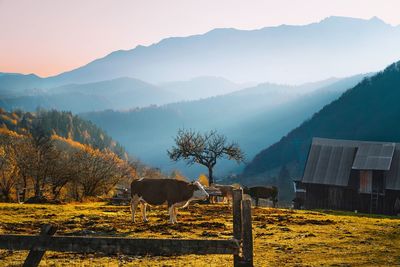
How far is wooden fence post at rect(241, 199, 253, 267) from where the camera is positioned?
36.8ft

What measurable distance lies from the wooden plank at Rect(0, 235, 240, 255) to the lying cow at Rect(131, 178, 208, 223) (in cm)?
1619

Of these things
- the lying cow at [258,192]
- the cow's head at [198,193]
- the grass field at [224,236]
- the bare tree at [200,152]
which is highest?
the bare tree at [200,152]

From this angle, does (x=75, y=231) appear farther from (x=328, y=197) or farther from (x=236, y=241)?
(x=328, y=197)

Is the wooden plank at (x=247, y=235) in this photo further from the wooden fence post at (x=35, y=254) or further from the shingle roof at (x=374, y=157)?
the shingle roof at (x=374, y=157)

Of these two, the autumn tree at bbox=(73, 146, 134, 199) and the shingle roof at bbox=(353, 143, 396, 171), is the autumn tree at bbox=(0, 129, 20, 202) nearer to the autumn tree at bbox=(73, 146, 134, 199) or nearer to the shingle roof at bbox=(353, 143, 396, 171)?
the autumn tree at bbox=(73, 146, 134, 199)

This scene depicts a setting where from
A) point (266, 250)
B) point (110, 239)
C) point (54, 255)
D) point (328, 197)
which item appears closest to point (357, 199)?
point (328, 197)

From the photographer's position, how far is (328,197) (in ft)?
228

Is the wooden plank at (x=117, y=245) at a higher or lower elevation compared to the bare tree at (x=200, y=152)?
lower

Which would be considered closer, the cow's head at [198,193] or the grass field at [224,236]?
the grass field at [224,236]

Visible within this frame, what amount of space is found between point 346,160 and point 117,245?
210 ft

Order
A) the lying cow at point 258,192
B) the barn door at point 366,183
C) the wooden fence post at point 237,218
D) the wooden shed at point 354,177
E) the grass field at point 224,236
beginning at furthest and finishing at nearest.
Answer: the barn door at point 366,183
the wooden shed at point 354,177
the lying cow at point 258,192
the grass field at point 224,236
the wooden fence post at point 237,218

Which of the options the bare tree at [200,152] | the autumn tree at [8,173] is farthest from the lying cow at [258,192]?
the autumn tree at [8,173]

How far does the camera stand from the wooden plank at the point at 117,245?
417 inches

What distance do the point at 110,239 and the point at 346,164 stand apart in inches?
2498
